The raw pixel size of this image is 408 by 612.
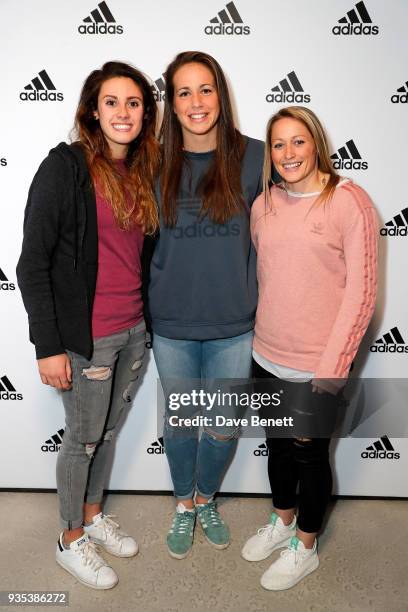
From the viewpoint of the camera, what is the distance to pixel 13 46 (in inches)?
71.7

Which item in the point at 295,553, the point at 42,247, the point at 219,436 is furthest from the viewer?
the point at 219,436

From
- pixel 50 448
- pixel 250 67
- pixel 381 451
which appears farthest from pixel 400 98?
pixel 50 448

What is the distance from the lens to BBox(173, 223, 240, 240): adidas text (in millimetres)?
1604

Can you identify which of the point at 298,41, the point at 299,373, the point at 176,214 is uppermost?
the point at 298,41

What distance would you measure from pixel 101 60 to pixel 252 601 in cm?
204

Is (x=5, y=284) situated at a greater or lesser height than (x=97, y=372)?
greater

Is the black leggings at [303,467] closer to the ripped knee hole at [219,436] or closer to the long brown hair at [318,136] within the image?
the ripped knee hole at [219,436]

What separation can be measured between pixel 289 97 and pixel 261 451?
153 centimetres

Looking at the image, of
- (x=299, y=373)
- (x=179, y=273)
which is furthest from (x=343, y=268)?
(x=179, y=273)

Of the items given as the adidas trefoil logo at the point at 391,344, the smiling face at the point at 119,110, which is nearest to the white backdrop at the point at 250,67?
the adidas trefoil logo at the point at 391,344

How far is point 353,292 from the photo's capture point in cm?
141

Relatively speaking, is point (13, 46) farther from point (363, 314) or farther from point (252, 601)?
point (252, 601)

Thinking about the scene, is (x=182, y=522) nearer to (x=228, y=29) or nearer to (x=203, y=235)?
(x=203, y=235)

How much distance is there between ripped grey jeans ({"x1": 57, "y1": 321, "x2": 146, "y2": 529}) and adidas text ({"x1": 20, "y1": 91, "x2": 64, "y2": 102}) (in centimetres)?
94
